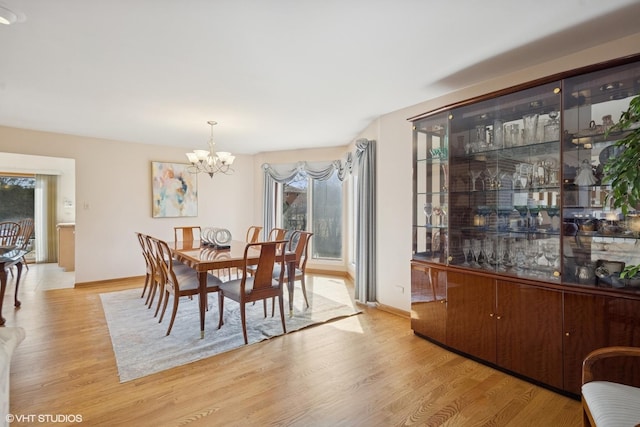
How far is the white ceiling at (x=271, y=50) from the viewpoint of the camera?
6.09 ft

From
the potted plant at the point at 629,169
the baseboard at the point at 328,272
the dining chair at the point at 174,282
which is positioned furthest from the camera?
the baseboard at the point at 328,272

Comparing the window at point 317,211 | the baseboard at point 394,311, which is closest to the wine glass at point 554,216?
the baseboard at point 394,311

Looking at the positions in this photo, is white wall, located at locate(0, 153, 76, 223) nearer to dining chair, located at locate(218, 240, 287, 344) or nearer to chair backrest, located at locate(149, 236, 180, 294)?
chair backrest, located at locate(149, 236, 180, 294)

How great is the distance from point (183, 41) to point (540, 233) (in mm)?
2944

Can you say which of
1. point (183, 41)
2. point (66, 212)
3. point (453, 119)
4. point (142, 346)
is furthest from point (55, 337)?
point (66, 212)

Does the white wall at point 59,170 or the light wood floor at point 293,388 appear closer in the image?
the light wood floor at point 293,388

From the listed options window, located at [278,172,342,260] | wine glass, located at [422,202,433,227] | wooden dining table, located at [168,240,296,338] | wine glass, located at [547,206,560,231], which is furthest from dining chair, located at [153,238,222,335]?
wine glass, located at [547,206,560,231]

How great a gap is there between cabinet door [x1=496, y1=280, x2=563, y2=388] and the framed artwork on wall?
211 inches

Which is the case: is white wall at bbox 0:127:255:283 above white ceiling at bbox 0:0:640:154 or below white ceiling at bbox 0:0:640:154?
below

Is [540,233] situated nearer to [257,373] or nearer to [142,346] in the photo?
[257,373]

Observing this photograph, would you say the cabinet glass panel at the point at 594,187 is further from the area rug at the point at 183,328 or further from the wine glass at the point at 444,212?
the area rug at the point at 183,328

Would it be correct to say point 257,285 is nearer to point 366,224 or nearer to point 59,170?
point 366,224

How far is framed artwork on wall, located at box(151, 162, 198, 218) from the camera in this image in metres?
5.71

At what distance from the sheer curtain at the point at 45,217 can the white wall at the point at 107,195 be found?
320 cm
